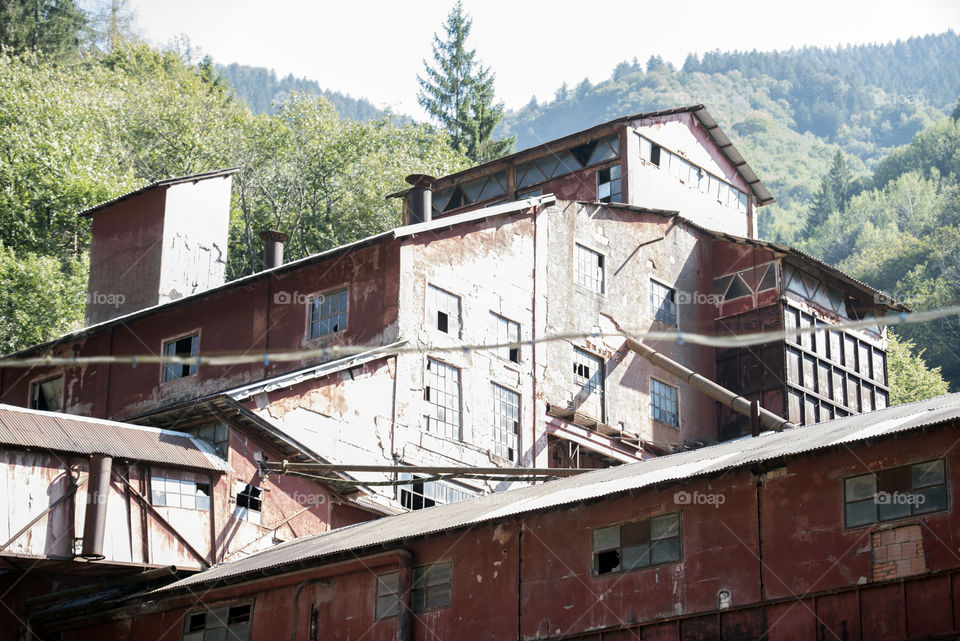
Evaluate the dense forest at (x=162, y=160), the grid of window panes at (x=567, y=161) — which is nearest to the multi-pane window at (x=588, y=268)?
the grid of window panes at (x=567, y=161)

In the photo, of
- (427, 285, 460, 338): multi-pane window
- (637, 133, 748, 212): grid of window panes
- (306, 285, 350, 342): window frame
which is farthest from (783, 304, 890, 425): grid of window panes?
(306, 285, 350, 342): window frame

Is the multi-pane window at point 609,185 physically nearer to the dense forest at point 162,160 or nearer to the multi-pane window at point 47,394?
the multi-pane window at point 47,394

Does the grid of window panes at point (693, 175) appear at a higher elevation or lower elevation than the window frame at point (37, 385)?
higher

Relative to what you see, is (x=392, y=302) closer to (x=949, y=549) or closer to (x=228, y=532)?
(x=228, y=532)

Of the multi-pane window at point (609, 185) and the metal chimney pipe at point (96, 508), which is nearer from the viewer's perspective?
the metal chimney pipe at point (96, 508)

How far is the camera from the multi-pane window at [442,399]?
29875 mm

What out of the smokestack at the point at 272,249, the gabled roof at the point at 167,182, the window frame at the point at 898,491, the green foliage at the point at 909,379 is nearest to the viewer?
the window frame at the point at 898,491

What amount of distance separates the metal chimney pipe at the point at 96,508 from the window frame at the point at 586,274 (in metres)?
14.6

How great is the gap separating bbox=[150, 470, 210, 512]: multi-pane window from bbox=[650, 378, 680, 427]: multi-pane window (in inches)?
555

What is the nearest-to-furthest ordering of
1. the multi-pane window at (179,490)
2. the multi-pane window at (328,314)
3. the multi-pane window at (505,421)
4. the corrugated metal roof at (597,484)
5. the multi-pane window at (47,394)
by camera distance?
the corrugated metal roof at (597,484), the multi-pane window at (179,490), the multi-pane window at (328,314), the multi-pane window at (505,421), the multi-pane window at (47,394)

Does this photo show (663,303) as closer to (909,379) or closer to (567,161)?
(567,161)

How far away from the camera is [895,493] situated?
17.1 metres

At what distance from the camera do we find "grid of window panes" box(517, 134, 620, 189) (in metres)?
37.7

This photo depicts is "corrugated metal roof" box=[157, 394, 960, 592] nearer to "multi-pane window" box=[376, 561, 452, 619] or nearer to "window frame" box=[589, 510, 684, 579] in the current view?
"window frame" box=[589, 510, 684, 579]
